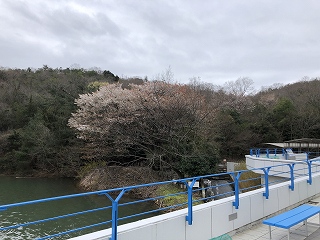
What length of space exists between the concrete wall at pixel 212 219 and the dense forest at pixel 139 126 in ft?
36.9

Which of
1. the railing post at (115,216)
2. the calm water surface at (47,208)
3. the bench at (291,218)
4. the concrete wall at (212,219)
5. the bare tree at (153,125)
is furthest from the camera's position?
the bare tree at (153,125)

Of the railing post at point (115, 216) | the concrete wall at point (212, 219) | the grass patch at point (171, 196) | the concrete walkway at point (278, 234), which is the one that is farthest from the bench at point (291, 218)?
the grass patch at point (171, 196)

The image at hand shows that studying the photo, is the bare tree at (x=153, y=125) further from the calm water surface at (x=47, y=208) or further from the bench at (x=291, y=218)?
the bench at (x=291, y=218)

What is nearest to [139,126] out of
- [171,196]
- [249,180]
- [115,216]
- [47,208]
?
[171,196]

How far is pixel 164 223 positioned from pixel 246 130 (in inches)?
1126

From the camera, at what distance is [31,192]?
21016mm

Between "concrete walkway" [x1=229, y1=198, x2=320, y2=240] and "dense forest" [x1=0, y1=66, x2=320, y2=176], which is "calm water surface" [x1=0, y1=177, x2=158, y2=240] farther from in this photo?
"concrete walkway" [x1=229, y1=198, x2=320, y2=240]

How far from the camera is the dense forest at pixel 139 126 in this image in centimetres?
2084

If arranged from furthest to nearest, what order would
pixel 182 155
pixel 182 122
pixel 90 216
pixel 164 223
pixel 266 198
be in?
pixel 182 122, pixel 182 155, pixel 90 216, pixel 266 198, pixel 164 223

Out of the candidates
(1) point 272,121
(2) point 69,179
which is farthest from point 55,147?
(1) point 272,121

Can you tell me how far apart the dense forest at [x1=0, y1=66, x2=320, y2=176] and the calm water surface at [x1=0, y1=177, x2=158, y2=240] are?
3385mm

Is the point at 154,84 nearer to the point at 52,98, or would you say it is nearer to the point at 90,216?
the point at 90,216

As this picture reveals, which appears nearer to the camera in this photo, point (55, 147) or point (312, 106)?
point (55, 147)

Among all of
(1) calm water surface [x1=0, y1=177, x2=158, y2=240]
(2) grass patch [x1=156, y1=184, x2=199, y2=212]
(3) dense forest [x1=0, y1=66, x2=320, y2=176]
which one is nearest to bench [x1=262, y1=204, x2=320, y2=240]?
(1) calm water surface [x1=0, y1=177, x2=158, y2=240]
